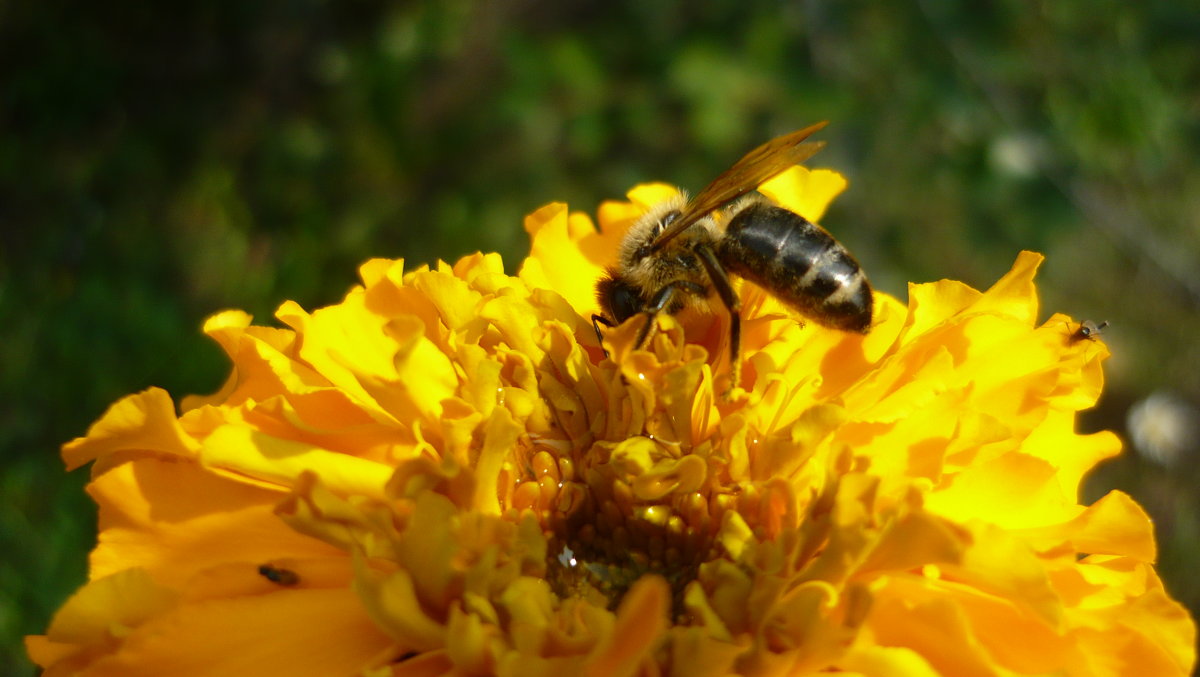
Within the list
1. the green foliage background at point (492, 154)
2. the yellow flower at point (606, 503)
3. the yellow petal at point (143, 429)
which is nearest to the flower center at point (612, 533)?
the yellow flower at point (606, 503)

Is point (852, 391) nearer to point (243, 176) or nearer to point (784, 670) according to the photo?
point (784, 670)

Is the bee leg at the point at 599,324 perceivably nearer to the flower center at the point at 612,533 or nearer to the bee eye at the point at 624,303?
the bee eye at the point at 624,303

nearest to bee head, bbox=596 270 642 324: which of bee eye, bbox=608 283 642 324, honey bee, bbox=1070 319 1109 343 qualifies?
bee eye, bbox=608 283 642 324

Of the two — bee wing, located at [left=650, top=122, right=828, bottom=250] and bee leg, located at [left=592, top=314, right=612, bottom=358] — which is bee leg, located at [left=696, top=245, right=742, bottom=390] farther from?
bee leg, located at [left=592, top=314, right=612, bottom=358]

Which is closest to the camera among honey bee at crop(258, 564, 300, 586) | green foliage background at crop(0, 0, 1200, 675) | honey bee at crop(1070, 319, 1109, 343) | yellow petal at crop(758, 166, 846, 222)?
honey bee at crop(258, 564, 300, 586)

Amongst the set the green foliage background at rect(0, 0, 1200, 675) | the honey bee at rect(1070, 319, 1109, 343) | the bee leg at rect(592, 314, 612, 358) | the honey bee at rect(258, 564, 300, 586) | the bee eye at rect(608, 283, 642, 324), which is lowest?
the honey bee at rect(258, 564, 300, 586)

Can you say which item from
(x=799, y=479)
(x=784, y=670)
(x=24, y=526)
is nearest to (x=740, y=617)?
(x=784, y=670)
